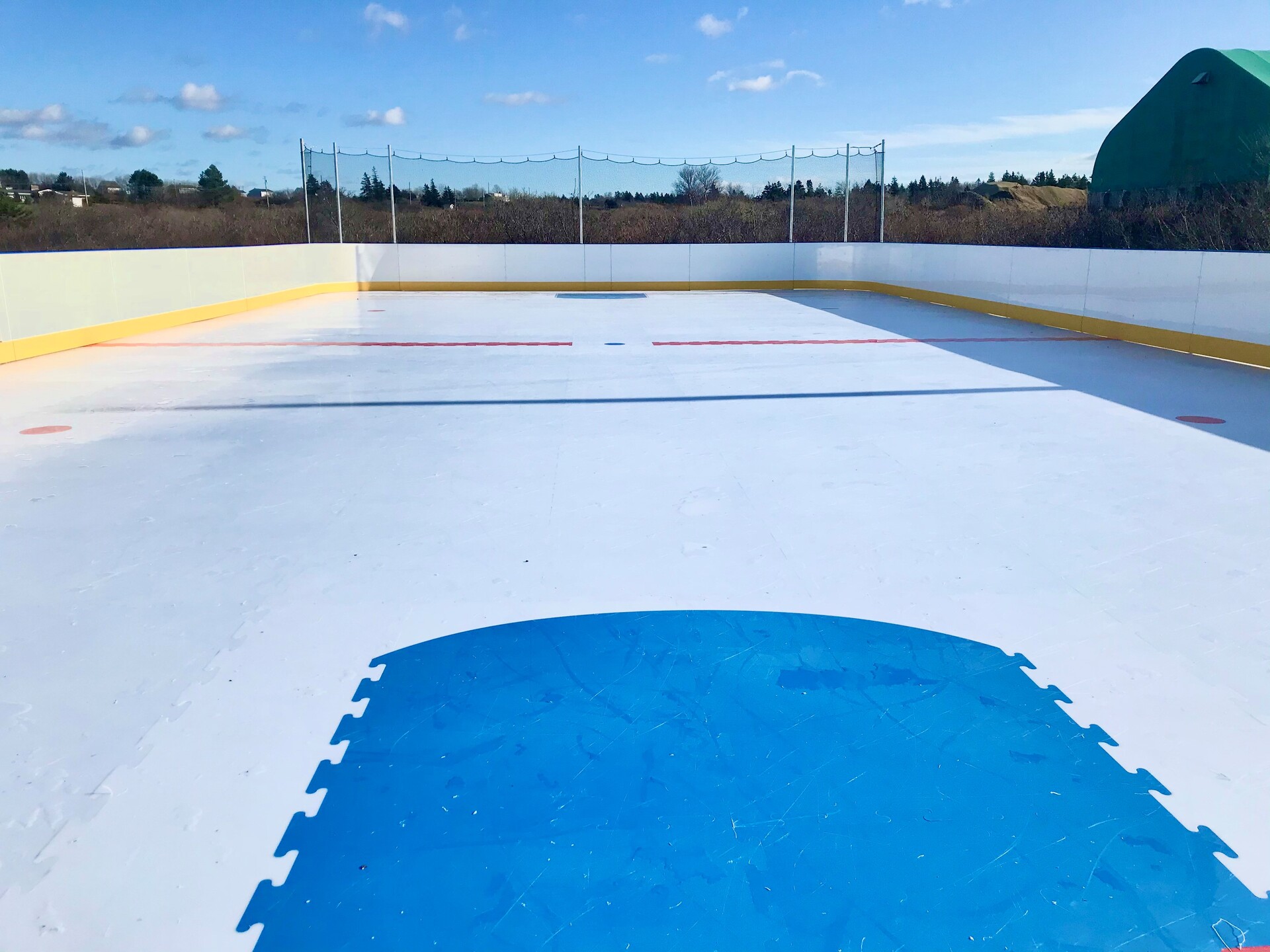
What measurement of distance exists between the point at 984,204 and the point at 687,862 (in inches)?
1232

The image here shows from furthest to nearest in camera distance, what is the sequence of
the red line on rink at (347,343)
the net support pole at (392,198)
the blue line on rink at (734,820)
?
the net support pole at (392,198), the red line on rink at (347,343), the blue line on rink at (734,820)

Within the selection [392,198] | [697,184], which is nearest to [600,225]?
[697,184]

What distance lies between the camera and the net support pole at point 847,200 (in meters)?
20.7

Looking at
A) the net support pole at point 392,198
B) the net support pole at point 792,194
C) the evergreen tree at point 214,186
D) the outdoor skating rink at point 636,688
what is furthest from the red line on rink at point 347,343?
the evergreen tree at point 214,186

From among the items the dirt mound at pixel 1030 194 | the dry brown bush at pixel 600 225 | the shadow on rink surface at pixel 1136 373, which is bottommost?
the shadow on rink surface at pixel 1136 373

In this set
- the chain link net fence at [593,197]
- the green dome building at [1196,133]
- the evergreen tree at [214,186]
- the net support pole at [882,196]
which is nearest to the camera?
the green dome building at [1196,133]

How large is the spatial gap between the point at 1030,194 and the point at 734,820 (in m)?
39.0

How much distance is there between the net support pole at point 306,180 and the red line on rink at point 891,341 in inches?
453

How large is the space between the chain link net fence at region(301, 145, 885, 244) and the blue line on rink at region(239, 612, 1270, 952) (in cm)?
1920

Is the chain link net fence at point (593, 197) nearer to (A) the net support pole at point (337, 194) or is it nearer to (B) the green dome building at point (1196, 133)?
(A) the net support pole at point (337, 194)

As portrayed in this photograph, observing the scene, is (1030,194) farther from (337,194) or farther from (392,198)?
(337,194)

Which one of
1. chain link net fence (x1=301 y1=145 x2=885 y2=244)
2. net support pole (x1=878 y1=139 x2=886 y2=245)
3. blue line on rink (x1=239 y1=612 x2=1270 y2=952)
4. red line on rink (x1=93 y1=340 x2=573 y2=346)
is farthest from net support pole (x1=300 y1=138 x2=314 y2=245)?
blue line on rink (x1=239 y1=612 x2=1270 y2=952)

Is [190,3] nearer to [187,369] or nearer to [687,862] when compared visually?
[187,369]

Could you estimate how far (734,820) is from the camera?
2.36 m
